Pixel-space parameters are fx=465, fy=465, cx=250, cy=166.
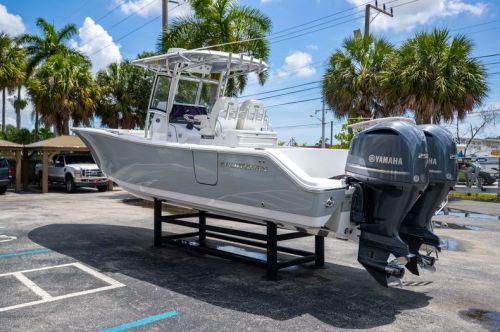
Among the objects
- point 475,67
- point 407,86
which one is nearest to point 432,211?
point 407,86

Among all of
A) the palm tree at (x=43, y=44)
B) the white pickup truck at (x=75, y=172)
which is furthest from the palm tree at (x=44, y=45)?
the white pickup truck at (x=75, y=172)

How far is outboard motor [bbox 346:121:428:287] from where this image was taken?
15.0 feet

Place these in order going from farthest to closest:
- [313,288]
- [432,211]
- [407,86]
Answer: [407,86], [313,288], [432,211]

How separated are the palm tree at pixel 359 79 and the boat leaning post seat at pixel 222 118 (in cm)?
1283

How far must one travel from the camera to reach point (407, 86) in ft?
56.2

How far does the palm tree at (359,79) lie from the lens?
747 inches

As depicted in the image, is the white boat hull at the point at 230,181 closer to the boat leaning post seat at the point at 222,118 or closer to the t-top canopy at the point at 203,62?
the boat leaning post seat at the point at 222,118

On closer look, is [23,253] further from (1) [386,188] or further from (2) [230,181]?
(1) [386,188]

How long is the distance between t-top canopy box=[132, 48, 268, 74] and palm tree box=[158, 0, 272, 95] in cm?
664

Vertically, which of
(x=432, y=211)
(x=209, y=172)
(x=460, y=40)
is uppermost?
(x=460, y=40)

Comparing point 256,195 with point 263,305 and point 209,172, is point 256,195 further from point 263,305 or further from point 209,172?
point 263,305

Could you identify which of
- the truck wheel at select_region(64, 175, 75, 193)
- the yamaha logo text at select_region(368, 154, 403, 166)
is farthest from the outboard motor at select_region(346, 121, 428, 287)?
the truck wheel at select_region(64, 175, 75, 193)

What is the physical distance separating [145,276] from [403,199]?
3259 millimetres

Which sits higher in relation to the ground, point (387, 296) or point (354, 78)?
point (354, 78)
